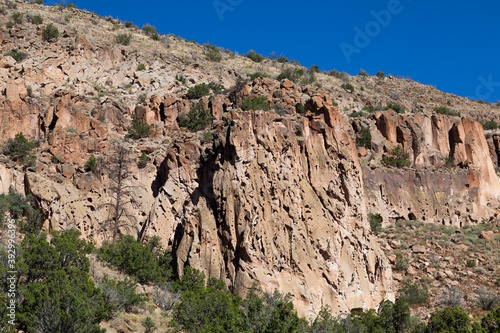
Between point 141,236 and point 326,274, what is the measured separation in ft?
34.8

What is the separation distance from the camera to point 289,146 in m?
27.2

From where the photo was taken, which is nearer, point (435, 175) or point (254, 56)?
point (435, 175)

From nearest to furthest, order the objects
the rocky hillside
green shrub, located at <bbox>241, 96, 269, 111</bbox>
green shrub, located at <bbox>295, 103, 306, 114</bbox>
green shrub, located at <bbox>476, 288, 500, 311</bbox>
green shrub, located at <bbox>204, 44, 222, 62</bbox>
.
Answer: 1. the rocky hillside
2. green shrub, located at <bbox>476, 288, 500, 311</bbox>
3. green shrub, located at <bbox>241, 96, 269, 111</bbox>
4. green shrub, located at <bbox>295, 103, 306, 114</bbox>
5. green shrub, located at <bbox>204, 44, 222, 62</bbox>

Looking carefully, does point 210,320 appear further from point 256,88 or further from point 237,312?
point 256,88

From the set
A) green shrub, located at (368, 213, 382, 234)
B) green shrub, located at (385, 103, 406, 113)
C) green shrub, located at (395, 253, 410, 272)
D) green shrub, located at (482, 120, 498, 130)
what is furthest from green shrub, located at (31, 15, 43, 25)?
green shrub, located at (482, 120, 498, 130)

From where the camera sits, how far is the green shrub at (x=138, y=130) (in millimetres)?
35406

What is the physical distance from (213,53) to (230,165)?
1576 inches

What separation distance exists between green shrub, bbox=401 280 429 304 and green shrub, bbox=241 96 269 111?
1413 cm

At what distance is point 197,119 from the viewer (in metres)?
36.8

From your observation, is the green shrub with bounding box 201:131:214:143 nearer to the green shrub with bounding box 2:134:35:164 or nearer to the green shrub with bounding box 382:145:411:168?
the green shrub with bounding box 2:134:35:164

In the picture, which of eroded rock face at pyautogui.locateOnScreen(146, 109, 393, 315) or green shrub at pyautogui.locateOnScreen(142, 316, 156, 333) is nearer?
green shrub at pyautogui.locateOnScreen(142, 316, 156, 333)

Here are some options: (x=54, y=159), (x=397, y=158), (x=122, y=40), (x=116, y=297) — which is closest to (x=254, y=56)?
(x=122, y=40)

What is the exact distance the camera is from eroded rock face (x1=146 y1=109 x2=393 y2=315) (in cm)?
2359

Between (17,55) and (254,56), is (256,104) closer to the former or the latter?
(17,55)
